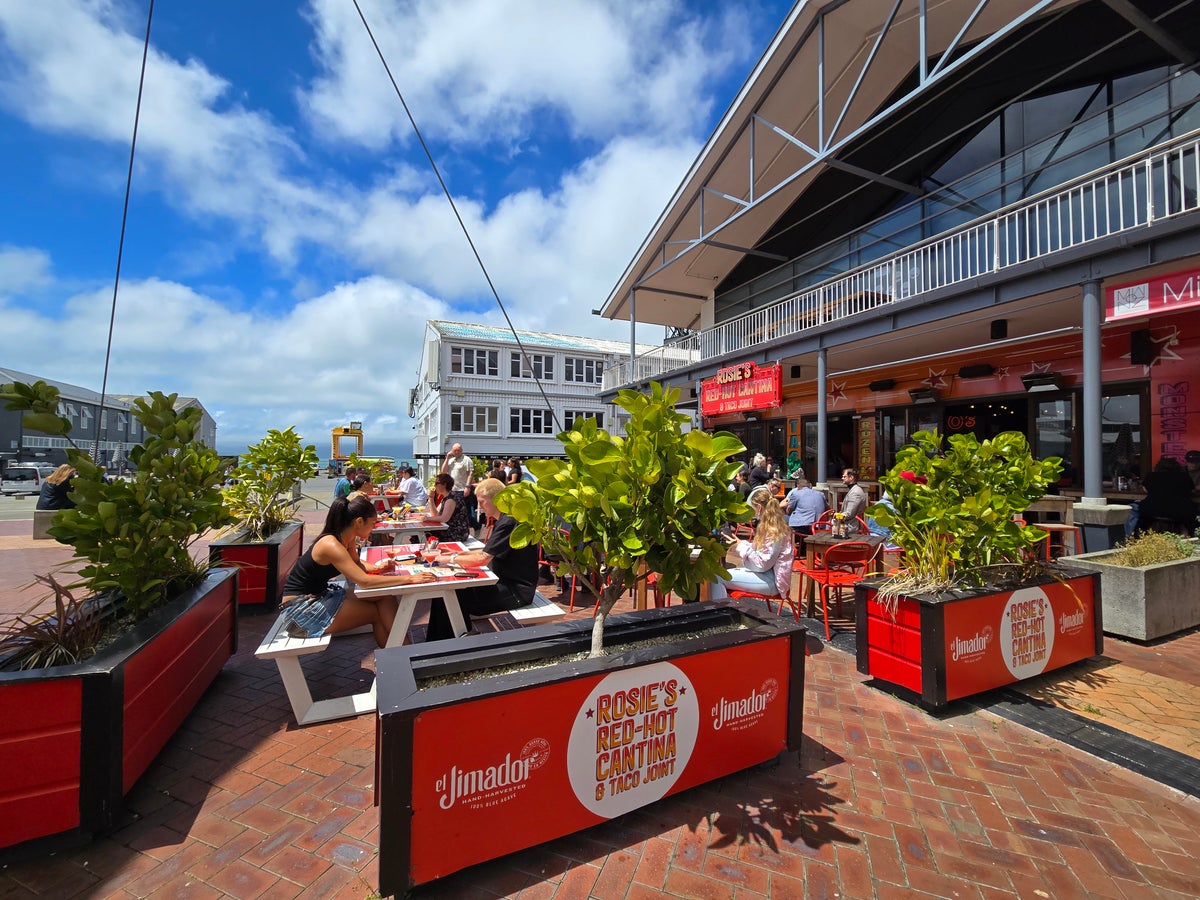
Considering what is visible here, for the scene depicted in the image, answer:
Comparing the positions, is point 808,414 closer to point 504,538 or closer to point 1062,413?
point 1062,413

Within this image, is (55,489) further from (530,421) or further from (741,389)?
(530,421)

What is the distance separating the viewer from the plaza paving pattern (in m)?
1.98

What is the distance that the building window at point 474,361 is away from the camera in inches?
1196

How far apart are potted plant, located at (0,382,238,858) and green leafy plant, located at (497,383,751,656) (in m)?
1.93

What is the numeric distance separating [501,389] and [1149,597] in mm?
29104

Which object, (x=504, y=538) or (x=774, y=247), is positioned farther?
(x=774, y=247)

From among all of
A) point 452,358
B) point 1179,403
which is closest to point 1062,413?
point 1179,403

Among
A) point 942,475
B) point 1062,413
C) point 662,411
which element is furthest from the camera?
point 1062,413

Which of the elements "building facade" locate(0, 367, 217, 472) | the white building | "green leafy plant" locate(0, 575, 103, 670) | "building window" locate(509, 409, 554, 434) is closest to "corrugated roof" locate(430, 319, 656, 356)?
the white building

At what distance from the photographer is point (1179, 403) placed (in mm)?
8203

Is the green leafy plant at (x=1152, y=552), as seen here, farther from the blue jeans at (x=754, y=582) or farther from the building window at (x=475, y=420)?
the building window at (x=475, y=420)

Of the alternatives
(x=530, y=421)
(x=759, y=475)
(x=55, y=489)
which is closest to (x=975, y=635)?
(x=759, y=475)

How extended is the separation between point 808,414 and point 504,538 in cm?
1280

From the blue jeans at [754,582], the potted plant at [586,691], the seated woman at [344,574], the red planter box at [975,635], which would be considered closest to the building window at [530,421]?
the blue jeans at [754,582]
